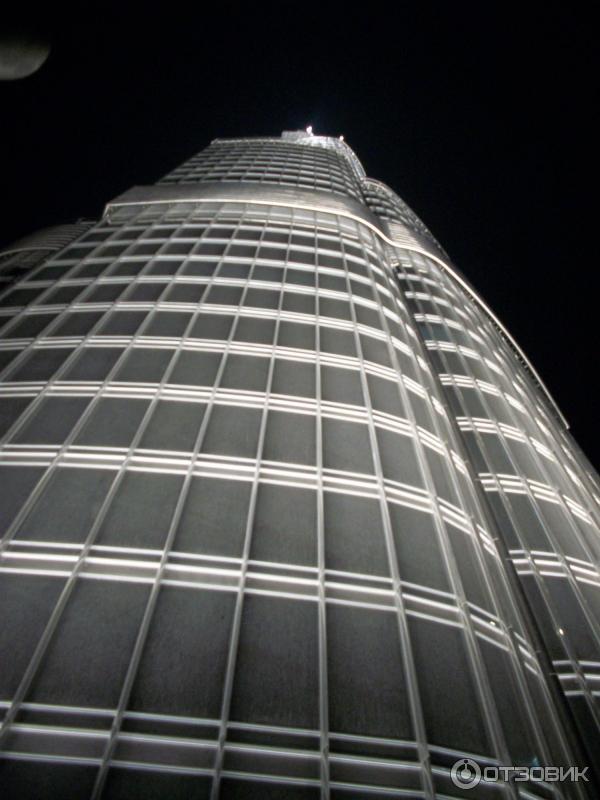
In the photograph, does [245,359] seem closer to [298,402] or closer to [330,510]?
[298,402]

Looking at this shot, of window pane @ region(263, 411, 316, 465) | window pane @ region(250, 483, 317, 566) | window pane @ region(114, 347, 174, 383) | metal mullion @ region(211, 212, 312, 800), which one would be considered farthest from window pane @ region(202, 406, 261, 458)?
window pane @ region(114, 347, 174, 383)

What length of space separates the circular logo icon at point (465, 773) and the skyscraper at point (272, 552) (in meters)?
0.08

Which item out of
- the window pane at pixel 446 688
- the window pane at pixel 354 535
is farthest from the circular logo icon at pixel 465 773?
the window pane at pixel 354 535

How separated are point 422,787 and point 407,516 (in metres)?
5.05

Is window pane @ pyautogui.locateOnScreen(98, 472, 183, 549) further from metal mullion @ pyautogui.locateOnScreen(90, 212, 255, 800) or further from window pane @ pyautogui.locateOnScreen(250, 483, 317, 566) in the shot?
window pane @ pyautogui.locateOnScreen(250, 483, 317, 566)

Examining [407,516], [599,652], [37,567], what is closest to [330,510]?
[407,516]

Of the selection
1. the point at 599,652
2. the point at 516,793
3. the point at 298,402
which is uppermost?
the point at 298,402

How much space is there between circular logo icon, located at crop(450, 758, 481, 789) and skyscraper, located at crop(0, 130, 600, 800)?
3.0 inches

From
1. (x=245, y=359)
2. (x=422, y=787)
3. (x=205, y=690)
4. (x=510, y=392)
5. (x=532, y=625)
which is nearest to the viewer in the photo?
(x=422, y=787)

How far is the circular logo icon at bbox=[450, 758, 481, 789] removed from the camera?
21.7 feet

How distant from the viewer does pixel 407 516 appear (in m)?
10.7

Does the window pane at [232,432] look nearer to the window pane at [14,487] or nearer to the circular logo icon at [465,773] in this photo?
the window pane at [14,487]

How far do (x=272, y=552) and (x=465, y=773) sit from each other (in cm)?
446

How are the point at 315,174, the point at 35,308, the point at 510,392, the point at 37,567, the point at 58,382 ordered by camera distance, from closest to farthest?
1. the point at 37,567
2. the point at 58,382
3. the point at 35,308
4. the point at 510,392
5. the point at 315,174
